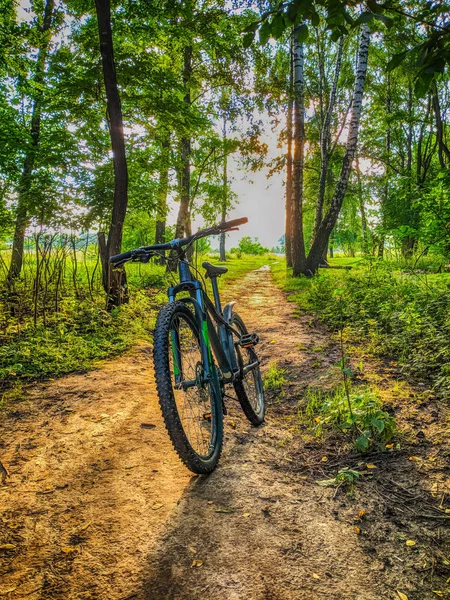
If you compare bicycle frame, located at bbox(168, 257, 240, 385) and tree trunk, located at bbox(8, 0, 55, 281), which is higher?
tree trunk, located at bbox(8, 0, 55, 281)

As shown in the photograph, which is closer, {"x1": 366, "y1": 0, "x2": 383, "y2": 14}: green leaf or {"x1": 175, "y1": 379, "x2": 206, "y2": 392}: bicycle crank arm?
{"x1": 366, "y1": 0, "x2": 383, "y2": 14}: green leaf

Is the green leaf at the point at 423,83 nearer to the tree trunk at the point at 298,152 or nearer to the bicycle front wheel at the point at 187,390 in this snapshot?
the bicycle front wheel at the point at 187,390

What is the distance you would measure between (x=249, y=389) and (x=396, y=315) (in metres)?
3.22

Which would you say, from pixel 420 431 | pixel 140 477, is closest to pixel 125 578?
pixel 140 477

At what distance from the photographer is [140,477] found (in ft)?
7.86

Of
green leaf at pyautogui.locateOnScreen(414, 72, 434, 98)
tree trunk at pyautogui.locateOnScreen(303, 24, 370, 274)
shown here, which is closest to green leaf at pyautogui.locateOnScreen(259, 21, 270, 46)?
green leaf at pyautogui.locateOnScreen(414, 72, 434, 98)

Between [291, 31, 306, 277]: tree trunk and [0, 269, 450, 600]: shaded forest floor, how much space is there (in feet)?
32.4

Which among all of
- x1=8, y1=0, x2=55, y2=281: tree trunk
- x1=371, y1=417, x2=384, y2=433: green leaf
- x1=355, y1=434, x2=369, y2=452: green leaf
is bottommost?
x1=355, y1=434, x2=369, y2=452: green leaf

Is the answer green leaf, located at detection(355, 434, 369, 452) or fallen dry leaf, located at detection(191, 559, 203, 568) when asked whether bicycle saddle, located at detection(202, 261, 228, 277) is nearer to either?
green leaf, located at detection(355, 434, 369, 452)

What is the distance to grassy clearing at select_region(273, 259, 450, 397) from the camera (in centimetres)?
411

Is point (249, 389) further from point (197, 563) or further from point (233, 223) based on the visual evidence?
point (197, 563)

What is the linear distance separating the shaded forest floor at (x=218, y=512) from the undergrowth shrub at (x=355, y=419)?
115 millimetres

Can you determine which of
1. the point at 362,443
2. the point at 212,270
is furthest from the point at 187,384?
the point at 362,443

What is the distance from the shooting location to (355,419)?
283 cm
